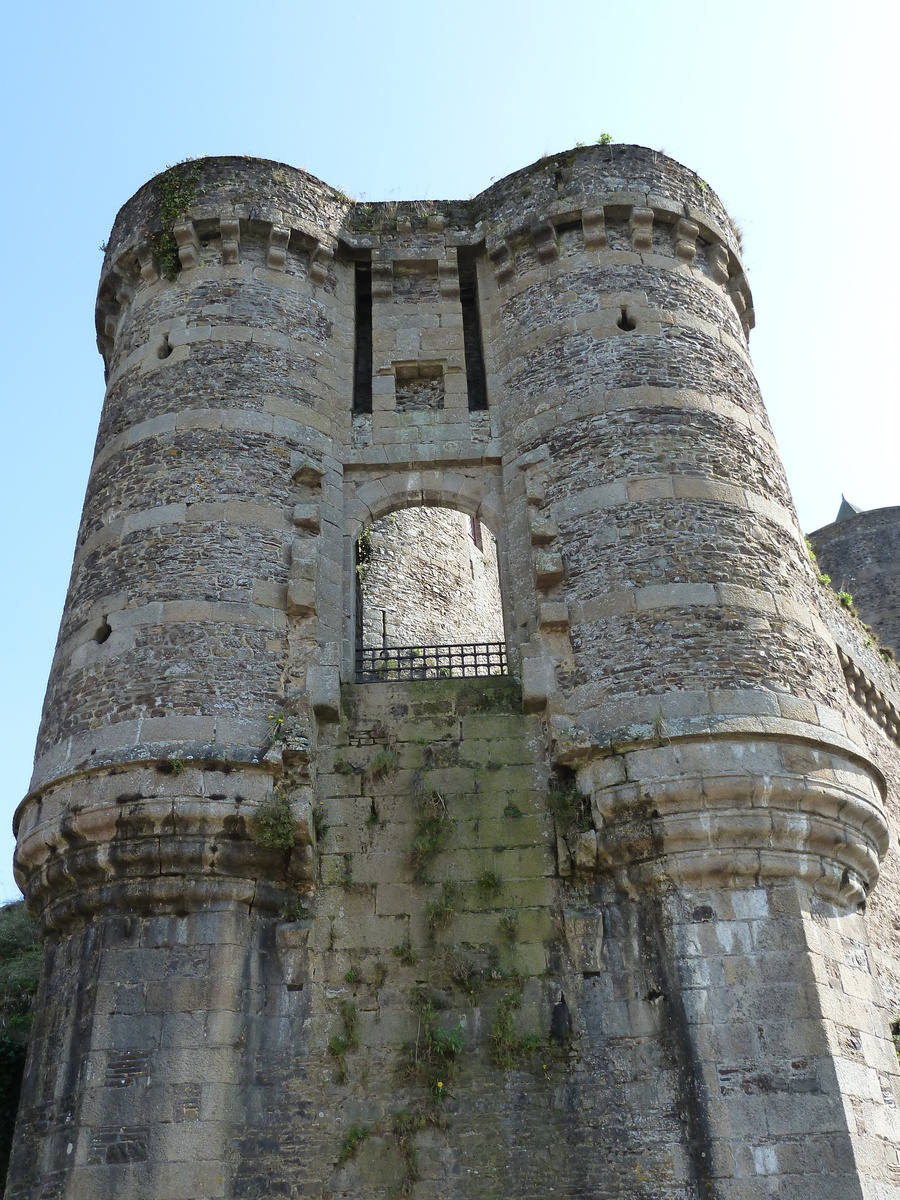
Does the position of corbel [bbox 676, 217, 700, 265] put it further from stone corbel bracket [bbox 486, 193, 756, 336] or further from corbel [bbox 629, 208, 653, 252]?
corbel [bbox 629, 208, 653, 252]

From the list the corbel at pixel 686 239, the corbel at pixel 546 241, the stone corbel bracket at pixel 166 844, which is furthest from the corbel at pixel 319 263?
the stone corbel bracket at pixel 166 844

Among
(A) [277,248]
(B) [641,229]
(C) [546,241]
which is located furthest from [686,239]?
(A) [277,248]

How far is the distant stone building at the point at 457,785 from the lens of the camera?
25.8 feet

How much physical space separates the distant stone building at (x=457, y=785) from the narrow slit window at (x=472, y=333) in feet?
0.52

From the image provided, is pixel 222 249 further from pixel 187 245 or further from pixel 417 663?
pixel 417 663

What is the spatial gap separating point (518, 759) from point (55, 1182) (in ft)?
15.2

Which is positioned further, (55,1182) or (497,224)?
(497,224)

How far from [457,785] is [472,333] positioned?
568 centimetres

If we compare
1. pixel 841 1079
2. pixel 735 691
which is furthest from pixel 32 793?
pixel 841 1079

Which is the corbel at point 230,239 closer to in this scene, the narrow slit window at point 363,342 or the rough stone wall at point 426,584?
the narrow slit window at point 363,342

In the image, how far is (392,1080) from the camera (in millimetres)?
8250

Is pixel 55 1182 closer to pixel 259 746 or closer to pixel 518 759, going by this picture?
pixel 259 746

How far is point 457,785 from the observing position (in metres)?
9.38

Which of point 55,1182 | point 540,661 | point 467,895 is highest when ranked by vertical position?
point 540,661
